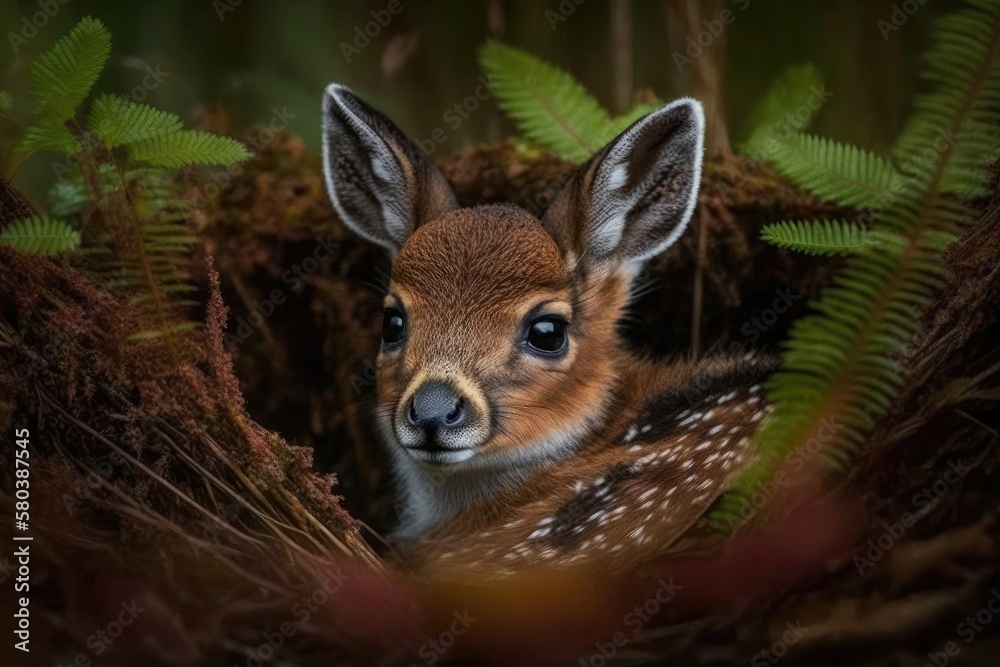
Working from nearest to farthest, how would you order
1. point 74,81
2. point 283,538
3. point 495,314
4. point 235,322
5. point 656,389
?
point 283,538 < point 74,81 < point 495,314 < point 656,389 < point 235,322

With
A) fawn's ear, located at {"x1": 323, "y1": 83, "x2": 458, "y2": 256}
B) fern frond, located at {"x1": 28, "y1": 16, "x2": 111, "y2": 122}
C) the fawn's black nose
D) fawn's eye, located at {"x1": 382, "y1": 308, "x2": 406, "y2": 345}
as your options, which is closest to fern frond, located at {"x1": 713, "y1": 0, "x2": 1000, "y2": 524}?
the fawn's black nose

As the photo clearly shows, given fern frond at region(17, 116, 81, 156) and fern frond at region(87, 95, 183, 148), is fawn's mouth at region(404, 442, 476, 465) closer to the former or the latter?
fern frond at region(87, 95, 183, 148)

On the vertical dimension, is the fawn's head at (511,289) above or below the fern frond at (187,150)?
below

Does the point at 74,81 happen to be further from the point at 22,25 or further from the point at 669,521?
the point at 669,521

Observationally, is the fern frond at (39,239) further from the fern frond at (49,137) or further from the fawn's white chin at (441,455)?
the fawn's white chin at (441,455)

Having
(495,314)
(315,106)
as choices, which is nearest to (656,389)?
(495,314)

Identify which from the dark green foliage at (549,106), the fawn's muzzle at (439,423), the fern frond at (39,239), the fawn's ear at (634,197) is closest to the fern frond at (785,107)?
the dark green foliage at (549,106)
